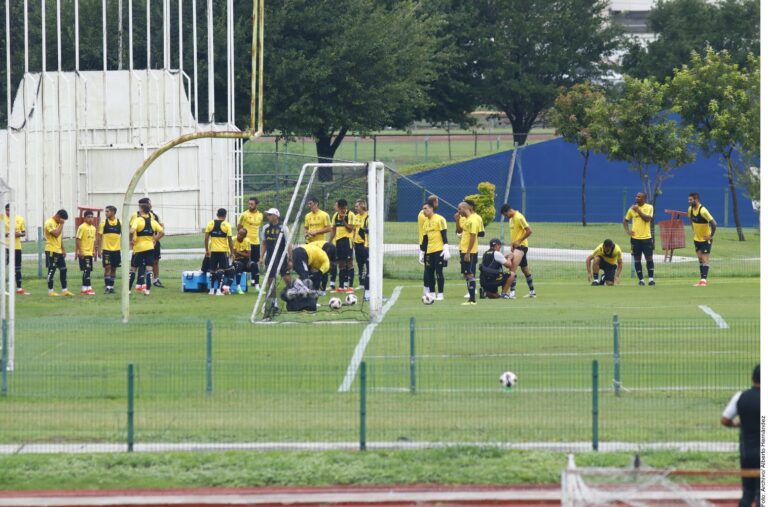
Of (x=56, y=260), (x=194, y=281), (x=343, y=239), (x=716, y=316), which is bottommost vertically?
(x=716, y=316)

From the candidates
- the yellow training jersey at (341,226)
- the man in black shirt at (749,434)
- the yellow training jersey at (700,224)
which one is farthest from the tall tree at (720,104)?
the man in black shirt at (749,434)

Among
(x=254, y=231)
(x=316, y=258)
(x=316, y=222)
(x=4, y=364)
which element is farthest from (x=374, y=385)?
(x=254, y=231)

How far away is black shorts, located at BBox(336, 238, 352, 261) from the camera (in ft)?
83.6

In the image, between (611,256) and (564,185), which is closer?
(611,256)

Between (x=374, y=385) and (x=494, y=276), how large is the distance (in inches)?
323

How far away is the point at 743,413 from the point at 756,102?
2740cm

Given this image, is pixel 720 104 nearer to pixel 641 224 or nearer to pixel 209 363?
pixel 641 224

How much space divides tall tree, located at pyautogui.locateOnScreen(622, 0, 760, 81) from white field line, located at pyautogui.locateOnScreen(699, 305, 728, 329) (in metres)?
38.3

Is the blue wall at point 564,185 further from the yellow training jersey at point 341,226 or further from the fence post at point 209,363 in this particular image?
the fence post at point 209,363

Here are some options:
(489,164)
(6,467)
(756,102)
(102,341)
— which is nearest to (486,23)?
(489,164)

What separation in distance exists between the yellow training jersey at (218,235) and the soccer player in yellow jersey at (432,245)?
12.0 ft

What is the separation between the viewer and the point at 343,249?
2552 centimetres

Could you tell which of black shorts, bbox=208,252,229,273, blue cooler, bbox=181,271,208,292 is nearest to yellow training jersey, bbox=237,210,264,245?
black shorts, bbox=208,252,229,273

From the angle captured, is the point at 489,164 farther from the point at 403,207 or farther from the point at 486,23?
the point at 486,23
